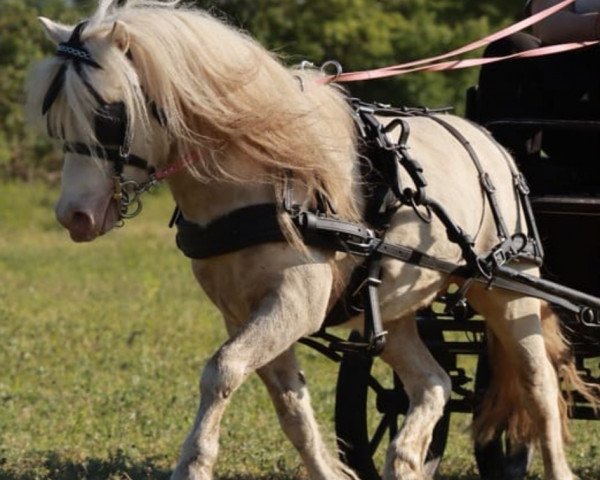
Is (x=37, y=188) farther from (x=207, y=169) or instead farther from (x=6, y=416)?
(x=207, y=169)

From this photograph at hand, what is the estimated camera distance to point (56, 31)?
499 centimetres

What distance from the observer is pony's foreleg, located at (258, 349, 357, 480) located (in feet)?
18.2

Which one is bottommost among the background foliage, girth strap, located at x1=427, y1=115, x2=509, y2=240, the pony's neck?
the background foliage

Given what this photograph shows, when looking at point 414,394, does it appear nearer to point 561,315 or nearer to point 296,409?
point 296,409

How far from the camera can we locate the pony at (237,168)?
4766 millimetres

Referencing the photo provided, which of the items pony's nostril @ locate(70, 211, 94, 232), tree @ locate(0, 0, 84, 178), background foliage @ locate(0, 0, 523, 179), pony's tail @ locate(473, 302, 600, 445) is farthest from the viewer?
background foliage @ locate(0, 0, 523, 179)

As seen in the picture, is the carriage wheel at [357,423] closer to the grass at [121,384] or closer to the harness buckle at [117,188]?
the grass at [121,384]

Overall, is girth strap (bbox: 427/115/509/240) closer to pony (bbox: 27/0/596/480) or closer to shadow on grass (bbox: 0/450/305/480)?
pony (bbox: 27/0/596/480)

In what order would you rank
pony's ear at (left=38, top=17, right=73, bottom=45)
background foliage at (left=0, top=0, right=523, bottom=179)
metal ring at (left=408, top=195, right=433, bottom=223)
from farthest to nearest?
background foliage at (left=0, top=0, right=523, bottom=179)
metal ring at (left=408, top=195, right=433, bottom=223)
pony's ear at (left=38, top=17, right=73, bottom=45)

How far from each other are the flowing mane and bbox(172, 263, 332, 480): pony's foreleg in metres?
0.31

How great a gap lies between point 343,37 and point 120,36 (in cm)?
→ 2630

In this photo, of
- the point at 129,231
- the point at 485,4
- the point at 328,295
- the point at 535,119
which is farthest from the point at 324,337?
the point at 485,4

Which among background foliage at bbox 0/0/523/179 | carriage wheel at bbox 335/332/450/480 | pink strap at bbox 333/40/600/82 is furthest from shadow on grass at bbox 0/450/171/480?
background foliage at bbox 0/0/523/179

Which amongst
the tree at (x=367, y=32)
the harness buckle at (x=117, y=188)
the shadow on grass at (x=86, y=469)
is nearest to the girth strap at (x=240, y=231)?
the harness buckle at (x=117, y=188)
